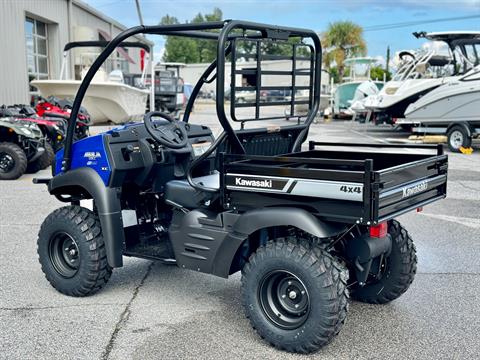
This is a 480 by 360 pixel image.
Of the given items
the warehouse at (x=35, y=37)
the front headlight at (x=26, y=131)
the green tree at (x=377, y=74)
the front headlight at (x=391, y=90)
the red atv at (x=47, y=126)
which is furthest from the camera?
the green tree at (x=377, y=74)

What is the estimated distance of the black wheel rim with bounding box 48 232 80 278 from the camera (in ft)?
15.8

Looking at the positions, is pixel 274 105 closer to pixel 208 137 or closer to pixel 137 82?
pixel 208 137

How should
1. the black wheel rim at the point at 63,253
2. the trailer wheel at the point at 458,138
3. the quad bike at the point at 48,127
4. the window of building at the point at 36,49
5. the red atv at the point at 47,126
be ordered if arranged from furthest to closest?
the window of building at the point at 36,49 → the trailer wheel at the point at 458,138 → the red atv at the point at 47,126 → the quad bike at the point at 48,127 → the black wheel rim at the point at 63,253

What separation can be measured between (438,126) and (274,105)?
41.2 ft

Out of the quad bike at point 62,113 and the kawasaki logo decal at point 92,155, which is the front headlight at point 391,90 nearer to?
the quad bike at point 62,113

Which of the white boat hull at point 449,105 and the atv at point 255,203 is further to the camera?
the white boat hull at point 449,105

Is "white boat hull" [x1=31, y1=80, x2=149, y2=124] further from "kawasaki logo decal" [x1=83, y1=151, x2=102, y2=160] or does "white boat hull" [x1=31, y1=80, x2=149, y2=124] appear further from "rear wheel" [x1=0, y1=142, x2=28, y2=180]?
"kawasaki logo decal" [x1=83, y1=151, x2=102, y2=160]

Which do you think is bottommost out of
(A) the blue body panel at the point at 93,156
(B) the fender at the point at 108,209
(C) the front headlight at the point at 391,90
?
(B) the fender at the point at 108,209

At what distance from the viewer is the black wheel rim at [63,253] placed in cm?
482

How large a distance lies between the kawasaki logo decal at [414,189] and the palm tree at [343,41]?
4118 centimetres

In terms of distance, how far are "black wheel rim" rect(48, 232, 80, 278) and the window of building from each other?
17.4 m

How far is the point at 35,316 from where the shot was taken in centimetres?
439

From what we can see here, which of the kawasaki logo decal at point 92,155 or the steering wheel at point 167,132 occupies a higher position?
the steering wheel at point 167,132

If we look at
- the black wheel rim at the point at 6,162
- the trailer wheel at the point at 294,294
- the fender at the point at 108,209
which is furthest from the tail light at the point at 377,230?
the black wheel rim at the point at 6,162
